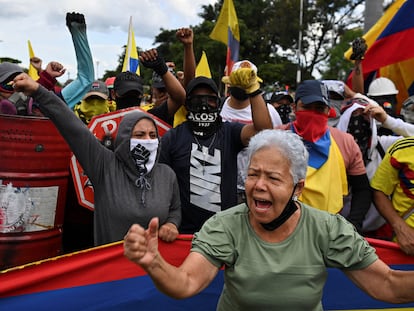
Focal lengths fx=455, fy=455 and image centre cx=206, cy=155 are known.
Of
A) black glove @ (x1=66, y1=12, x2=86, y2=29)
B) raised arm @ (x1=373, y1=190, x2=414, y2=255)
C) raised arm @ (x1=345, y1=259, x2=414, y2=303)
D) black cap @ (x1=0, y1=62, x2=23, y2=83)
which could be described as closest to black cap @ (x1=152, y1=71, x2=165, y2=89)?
black glove @ (x1=66, y1=12, x2=86, y2=29)

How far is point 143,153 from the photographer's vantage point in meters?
2.69

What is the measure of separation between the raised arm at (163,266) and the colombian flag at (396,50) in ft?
13.1

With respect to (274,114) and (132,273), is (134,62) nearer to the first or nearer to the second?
(274,114)

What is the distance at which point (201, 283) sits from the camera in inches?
71.0

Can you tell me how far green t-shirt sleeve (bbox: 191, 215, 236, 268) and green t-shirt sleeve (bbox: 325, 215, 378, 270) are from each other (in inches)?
16.7

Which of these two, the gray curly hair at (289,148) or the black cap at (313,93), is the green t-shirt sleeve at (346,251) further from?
the black cap at (313,93)

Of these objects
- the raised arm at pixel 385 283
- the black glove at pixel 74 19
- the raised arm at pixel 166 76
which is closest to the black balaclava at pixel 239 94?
the raised arm at pixel 166 76

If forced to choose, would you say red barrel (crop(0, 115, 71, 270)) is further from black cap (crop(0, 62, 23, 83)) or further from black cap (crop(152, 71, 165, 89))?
black cap (crop(152, 71, 165, 89))

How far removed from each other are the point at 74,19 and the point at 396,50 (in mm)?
3812

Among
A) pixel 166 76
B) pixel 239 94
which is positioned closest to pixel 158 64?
pixel 166 76

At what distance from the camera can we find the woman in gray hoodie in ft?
8.34

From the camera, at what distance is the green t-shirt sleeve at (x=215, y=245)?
6.17 feet

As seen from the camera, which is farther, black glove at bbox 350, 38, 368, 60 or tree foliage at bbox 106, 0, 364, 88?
tree foliage at bbox 106, 0, 364, 88

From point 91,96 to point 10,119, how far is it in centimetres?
146
